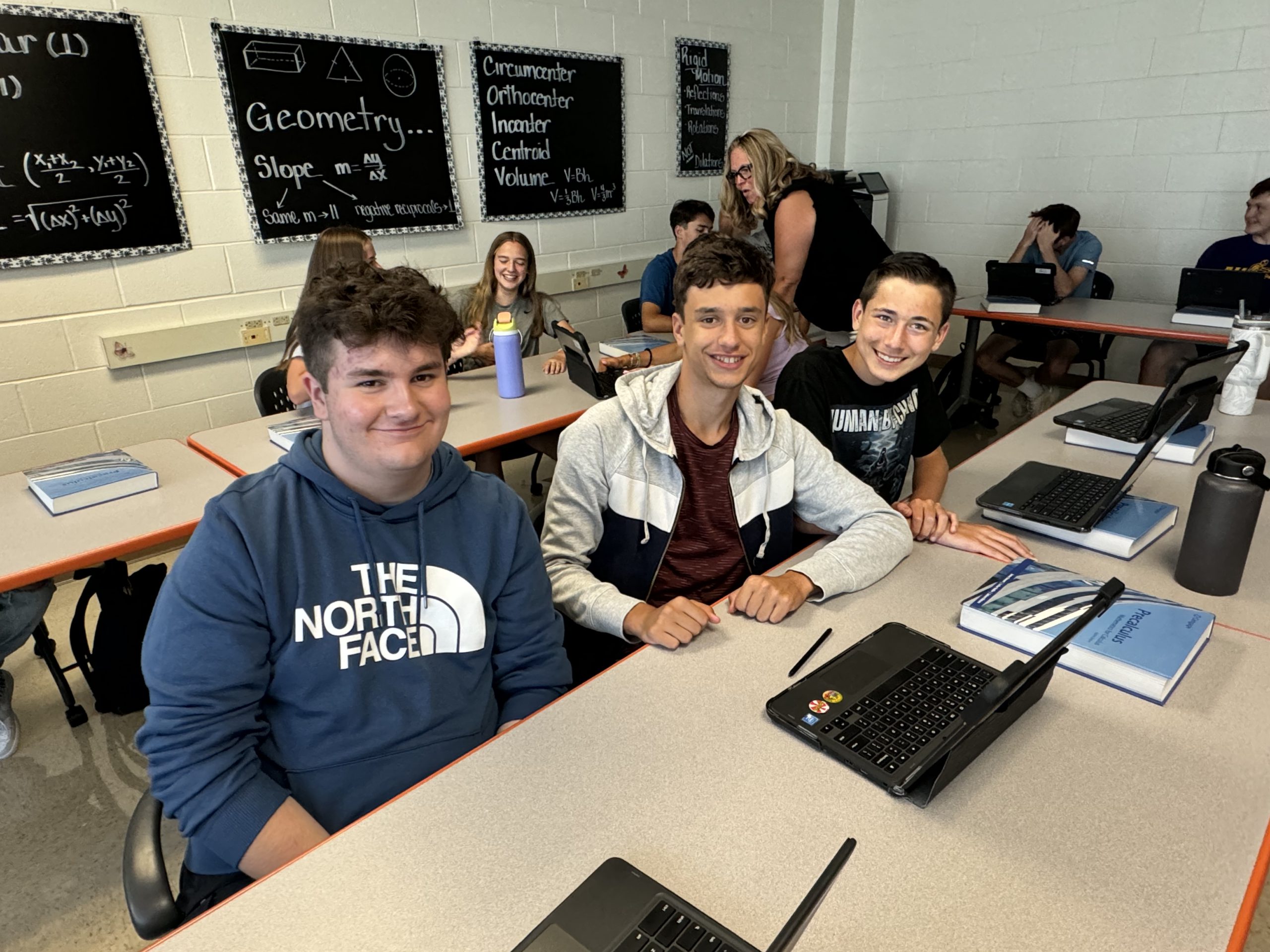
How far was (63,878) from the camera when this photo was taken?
1.64 m

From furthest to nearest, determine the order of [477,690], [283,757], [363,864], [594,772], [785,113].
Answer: [785,113], [477,690], [283,757], [594,772], [363,864]

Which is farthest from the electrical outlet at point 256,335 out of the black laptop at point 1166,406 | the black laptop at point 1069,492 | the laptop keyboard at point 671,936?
the laptop keyboard at point 671,936

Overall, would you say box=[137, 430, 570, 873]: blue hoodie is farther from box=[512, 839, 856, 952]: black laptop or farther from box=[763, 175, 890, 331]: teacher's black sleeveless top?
box=[763, 175, 890, 331]: teacher's black sleeveless top

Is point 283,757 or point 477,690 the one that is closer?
point 283,757

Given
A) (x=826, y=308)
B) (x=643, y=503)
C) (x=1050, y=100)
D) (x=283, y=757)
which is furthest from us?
(x=1050, y=100)

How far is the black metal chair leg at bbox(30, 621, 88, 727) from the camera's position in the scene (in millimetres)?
2039

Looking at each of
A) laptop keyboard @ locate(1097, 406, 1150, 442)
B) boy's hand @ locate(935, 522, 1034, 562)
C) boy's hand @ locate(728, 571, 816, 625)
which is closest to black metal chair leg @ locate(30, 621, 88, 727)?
boy's hand @ locate(728, 571, 816, 625)

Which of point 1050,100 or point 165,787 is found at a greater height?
point 1050,100

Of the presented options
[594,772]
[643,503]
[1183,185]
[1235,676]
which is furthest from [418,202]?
[1183,185]

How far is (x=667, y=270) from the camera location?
356 cm

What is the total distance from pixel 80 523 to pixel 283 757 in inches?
38.2

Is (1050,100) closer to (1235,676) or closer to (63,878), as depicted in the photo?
(1235,676)

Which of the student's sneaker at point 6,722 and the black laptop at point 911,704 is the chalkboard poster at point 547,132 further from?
the black laptop at point 911,704

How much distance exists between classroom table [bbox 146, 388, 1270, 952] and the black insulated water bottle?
0.22m
